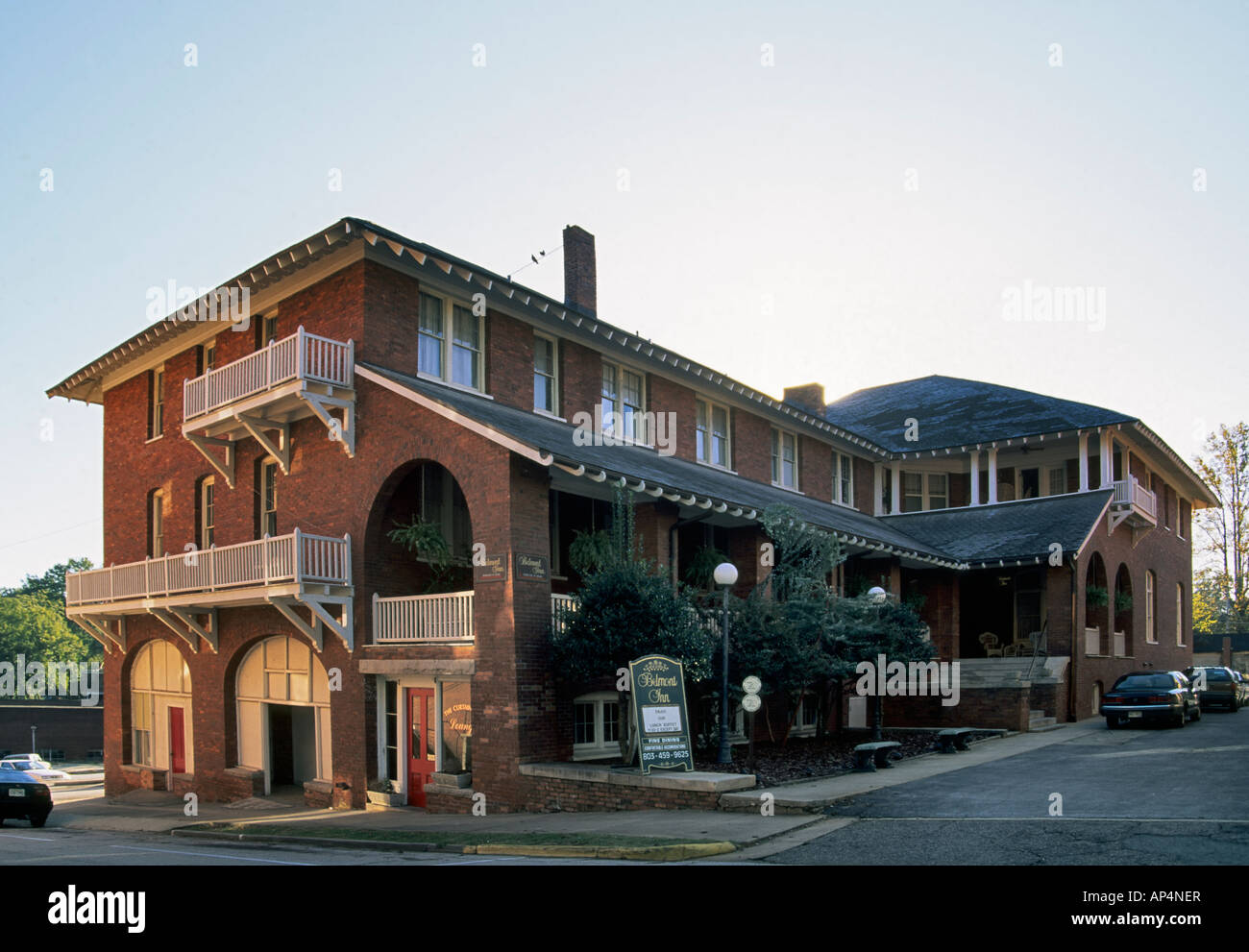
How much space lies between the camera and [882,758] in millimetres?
17891

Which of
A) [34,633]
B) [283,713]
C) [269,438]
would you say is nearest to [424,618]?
[269,438]

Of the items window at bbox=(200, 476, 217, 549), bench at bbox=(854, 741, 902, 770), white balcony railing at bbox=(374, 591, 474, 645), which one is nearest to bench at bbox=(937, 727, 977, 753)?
bench at bbox=(854, 741, 902, 770)

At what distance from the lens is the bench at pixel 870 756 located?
1733 cm

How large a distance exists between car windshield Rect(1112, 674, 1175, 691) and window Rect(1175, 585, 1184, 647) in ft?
55.6

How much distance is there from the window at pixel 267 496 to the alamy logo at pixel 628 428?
6448 millimetres

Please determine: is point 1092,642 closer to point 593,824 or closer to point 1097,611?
point 1097,611

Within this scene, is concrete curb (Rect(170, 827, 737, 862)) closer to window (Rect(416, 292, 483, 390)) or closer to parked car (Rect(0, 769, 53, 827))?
parked car (Rect(0, 769, 53, 827))

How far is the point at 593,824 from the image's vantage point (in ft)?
44.4

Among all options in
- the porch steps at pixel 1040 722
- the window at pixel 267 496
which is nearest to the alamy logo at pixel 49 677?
the window at pixel 267 496

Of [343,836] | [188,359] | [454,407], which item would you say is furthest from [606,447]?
[188,359]

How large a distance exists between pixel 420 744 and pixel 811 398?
18.8 m
